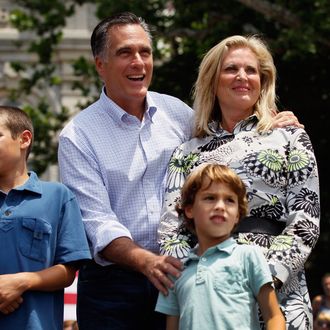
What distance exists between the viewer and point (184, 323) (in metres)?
5.93

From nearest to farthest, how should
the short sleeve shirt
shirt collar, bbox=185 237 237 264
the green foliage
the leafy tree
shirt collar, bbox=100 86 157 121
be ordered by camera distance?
the short sleeve shirt → shirt collar, bbox=185 237 237 264 → shirt collar, bbox=100 86 157 121 → the leafy tree → the green foliage

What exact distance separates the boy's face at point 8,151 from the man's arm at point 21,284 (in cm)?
53

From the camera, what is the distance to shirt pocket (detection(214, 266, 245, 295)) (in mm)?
5859

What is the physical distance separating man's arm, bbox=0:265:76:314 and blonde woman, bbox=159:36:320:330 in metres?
0.57

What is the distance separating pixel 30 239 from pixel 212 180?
900mm

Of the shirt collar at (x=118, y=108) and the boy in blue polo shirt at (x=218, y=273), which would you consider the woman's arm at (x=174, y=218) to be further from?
the shirt collar at (x=118, y=108)

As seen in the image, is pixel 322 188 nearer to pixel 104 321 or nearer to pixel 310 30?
pixel 310 30

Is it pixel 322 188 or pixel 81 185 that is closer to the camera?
pixel 81 185

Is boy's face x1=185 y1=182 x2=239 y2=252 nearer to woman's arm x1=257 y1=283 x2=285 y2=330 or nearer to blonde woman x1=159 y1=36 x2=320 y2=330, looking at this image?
blonde woman x1=159 y1=36 x2=320 y2=330

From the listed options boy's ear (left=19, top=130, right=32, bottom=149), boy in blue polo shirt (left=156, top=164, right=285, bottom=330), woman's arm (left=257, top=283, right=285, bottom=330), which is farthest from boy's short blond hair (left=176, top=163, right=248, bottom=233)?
boy's ear (left=19, top=130, right=32, bottom=149)

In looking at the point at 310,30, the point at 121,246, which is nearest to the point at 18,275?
the point at 121,246

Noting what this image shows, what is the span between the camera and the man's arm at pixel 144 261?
6113mm

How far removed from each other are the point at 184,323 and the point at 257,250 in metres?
0.46

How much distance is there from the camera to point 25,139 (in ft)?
21.1
